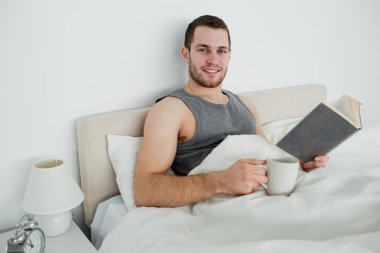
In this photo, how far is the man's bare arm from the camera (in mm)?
893

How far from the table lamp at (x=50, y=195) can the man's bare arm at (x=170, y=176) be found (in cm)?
21

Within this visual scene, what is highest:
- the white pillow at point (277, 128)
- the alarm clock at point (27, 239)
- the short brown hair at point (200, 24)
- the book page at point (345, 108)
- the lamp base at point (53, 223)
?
the short brown hair at point (200, 24)

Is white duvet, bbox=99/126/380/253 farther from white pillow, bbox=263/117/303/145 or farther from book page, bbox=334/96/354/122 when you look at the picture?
white pillow, bbox=263/117/303/145

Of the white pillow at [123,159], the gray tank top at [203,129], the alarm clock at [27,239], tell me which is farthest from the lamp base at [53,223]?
the gray tank top at [203,129]

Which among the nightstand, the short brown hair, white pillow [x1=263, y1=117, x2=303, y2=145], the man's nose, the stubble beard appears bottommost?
the nightstand

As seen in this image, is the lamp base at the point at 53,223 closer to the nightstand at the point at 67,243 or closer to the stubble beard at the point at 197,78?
the nightstand at the point at 67,243

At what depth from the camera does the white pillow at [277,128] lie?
4.80 ft

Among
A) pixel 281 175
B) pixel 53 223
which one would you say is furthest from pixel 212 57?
pixel 53 223

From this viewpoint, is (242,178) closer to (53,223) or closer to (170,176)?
(170,176)

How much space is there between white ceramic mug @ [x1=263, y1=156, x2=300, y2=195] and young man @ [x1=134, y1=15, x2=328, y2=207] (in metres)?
0.04

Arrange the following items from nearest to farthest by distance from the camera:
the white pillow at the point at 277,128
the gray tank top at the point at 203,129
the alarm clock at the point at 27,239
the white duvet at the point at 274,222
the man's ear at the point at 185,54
Answer: 1. the white duvet at the point at 274,222
2. the alarm clock at the point at 27,239
3. the gray tank top at the point at 203,129
4. the man's ear at the point at 185,54
5. the white pillow at the point at 277,128

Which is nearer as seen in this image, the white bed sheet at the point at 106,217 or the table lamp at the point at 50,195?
the table lamp at the point at 50,195

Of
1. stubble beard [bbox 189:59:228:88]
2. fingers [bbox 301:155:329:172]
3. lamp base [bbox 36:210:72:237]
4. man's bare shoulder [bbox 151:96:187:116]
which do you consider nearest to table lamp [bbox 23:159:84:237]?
lamp base [bbox 36:210:72:237]

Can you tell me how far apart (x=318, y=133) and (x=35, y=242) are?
0.87m
